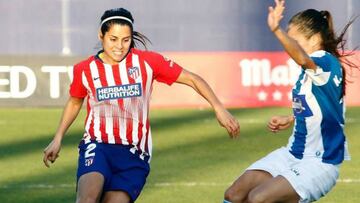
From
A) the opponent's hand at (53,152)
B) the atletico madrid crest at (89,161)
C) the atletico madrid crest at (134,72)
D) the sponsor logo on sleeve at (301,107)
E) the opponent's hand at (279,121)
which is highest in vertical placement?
the atletico madrid crest at (134,72)

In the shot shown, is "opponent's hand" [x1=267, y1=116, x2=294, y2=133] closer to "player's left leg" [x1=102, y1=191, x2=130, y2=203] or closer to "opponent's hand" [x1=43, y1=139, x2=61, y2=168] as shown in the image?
"player's left leg" [x1=102, y1=191, x2=130, y2=203]

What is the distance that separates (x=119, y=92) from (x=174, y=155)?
5.80 meters

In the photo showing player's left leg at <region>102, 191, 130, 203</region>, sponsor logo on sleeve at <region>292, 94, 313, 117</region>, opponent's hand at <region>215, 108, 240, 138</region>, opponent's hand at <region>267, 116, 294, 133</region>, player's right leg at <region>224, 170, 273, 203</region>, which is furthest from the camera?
opponent's hand at <region>267, 116, 294, 133</region>

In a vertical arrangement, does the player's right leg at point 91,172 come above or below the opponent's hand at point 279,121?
below

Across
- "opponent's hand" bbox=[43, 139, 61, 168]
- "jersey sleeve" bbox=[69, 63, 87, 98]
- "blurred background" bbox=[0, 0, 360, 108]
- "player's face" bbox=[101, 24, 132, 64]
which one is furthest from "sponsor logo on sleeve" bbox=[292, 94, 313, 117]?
"blurred background" bbox=[0, 0, 360, 108]

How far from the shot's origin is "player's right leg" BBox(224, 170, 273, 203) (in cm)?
802

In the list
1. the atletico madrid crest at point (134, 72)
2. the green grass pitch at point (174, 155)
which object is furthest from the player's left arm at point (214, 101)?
the green grass pitch at point (174, 155)

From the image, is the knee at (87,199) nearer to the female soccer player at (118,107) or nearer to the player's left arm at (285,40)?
the female soccer player at (118,107)

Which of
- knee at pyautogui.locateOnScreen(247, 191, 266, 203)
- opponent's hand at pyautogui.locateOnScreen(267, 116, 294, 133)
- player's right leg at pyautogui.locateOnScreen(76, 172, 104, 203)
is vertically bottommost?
knee at pyautogui.locateOnScreen(247, 191, 266, 203)

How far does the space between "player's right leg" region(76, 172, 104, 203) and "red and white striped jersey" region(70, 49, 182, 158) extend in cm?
36

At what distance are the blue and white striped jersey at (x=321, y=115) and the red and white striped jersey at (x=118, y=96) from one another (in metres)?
0.88

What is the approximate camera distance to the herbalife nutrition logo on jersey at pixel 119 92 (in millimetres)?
8039

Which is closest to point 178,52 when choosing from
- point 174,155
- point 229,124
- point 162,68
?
point 174,155

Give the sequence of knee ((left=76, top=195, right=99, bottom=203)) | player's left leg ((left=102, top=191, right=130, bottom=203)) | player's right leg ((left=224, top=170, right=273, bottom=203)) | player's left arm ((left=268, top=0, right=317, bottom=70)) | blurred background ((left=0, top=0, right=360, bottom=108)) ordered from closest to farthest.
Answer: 1. player's left arm ((left=268, top=0, right=317, bottom=70))
2. knee ((left=76, top=195, right=99, bottom=203))
3. player's left leg ((left=102, top=191, right=130, bottom=203))
4. player's right leg ((left=224, top=170, right=273, bottom=203))
5. blurred background ((left=0, top=0, right=360, bottom=108))
